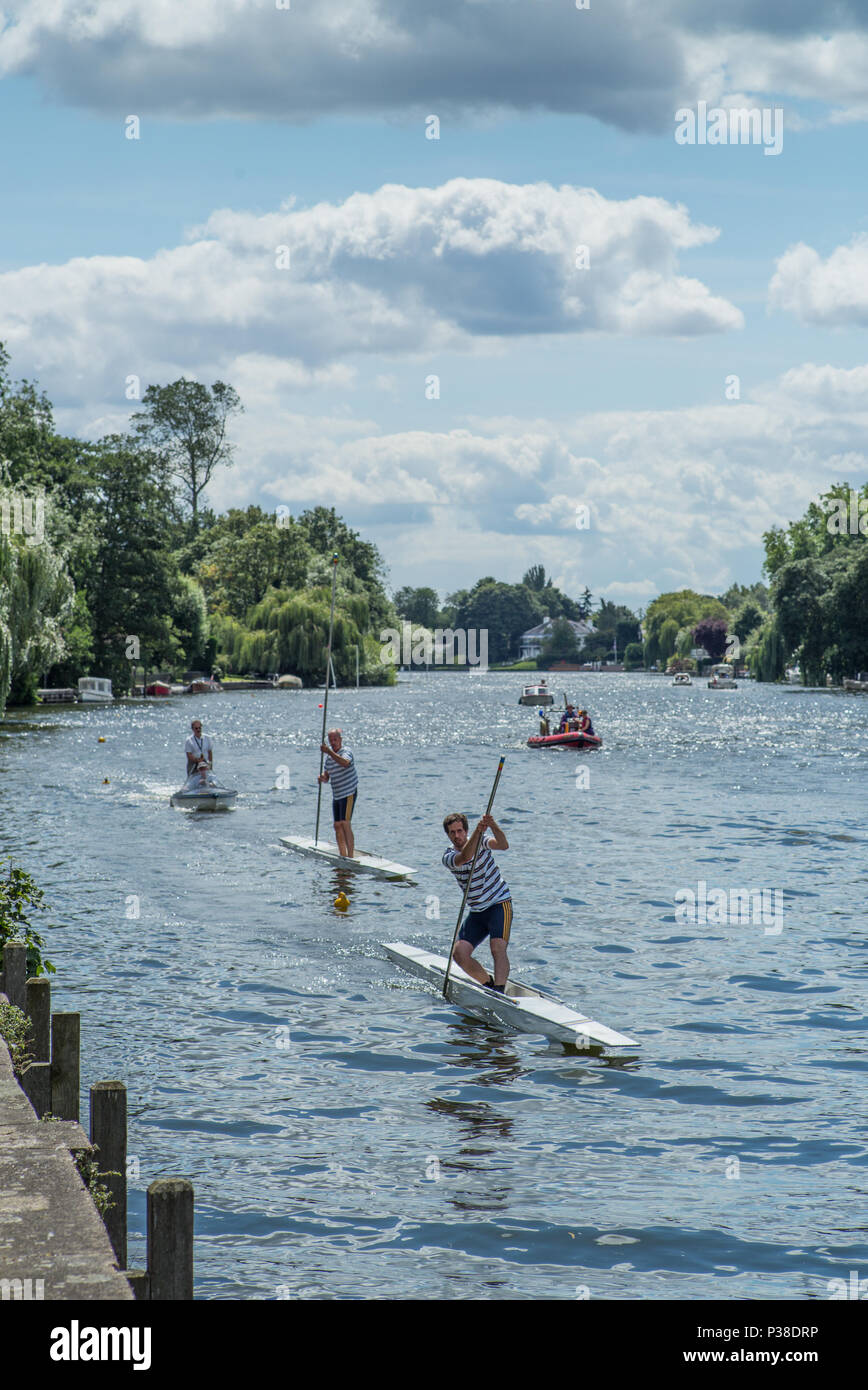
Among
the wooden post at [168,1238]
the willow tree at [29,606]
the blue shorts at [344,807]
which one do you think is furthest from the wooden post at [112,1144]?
the willow tree at [29,606]

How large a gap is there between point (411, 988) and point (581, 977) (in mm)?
1998

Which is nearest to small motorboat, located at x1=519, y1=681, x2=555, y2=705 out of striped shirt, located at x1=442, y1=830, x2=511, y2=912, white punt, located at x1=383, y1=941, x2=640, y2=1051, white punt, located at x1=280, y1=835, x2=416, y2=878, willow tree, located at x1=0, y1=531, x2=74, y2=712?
willow tree, located at x1=0, y1=531, x2=74, y2=712

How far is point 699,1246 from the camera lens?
28.1 feet

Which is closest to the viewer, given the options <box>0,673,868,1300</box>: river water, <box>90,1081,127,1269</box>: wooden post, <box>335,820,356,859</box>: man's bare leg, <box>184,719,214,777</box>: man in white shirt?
<box>90,1081,127,1269</box>: wooden post

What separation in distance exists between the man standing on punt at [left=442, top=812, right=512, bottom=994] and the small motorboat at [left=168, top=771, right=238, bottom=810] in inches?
694

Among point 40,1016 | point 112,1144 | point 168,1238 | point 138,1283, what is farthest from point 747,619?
point 168,1238

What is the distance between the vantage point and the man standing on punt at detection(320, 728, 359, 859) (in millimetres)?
22484

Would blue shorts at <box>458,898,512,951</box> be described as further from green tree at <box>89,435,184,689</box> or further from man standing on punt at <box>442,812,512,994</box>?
green tree at <box>89,435,184,689</box>

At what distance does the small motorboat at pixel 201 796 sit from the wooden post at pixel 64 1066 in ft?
76.4

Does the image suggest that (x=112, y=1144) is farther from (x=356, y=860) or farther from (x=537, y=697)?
(x=537, y=697)

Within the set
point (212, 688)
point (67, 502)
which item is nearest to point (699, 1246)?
point (67, 502)

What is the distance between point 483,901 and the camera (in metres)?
14.2
